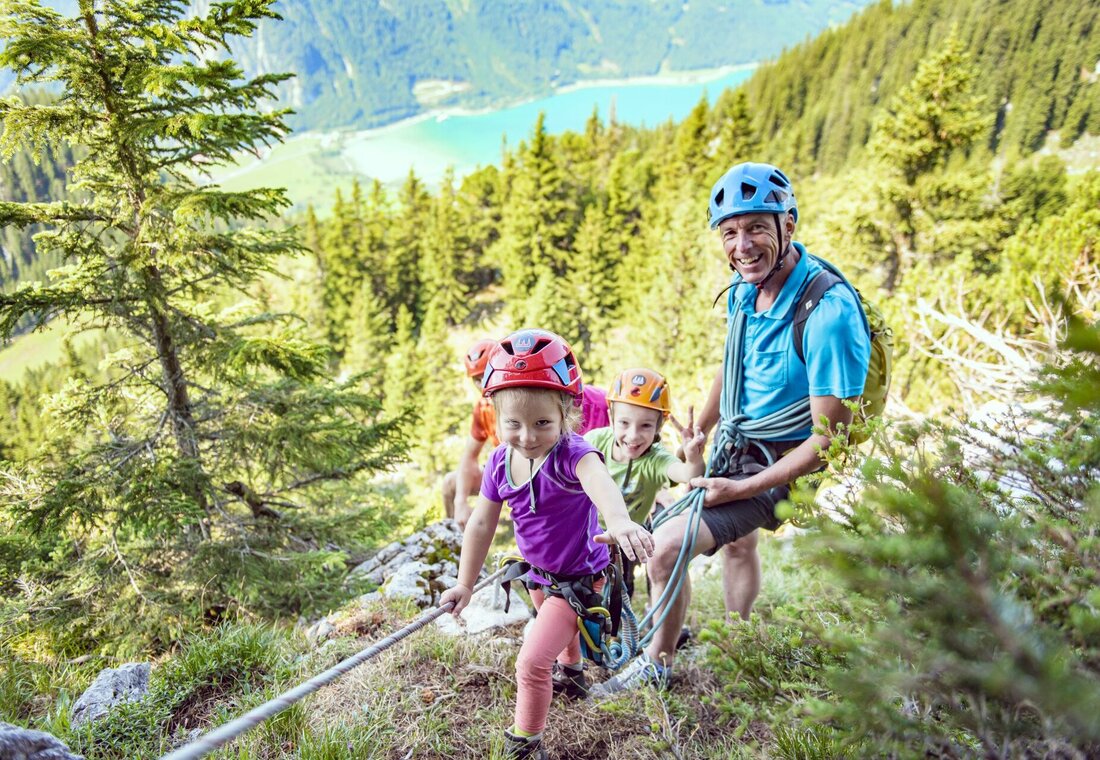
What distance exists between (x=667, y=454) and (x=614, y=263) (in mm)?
38270

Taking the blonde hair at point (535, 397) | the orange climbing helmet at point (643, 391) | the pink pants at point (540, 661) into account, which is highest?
the blonde hair at point (535, 397)

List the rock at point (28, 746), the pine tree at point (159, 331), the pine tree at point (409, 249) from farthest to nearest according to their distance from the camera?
the pine tree at point (409, 249) < the pine tree at point (159, 331) < the rock at point (28, 746)

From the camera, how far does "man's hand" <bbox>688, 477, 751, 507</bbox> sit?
3.01 metres

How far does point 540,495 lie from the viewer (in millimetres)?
2734

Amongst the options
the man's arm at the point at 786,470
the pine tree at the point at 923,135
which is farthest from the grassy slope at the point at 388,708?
the pine tree at the point at 923,135

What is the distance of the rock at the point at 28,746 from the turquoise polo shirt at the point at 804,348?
11.0 feet

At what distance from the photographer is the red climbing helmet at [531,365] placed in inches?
100

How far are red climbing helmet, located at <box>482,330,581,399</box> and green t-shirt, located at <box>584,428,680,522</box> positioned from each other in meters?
1.16

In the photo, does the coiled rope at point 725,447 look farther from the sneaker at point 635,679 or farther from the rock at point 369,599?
the rock at point 369,599

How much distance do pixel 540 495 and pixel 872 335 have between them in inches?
76.5

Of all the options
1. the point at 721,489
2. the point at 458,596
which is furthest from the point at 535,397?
the point at 721,489

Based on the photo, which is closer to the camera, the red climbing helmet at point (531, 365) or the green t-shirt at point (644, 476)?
the red climbing helmet at point (531, 365)

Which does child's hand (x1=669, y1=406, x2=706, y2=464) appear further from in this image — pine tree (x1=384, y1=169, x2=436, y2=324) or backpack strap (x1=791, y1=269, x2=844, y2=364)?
pine tree (x1=384, y1=169, x2=436, y2=324)

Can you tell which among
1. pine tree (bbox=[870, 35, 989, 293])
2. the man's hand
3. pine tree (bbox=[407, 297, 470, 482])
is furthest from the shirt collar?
pine tree (bbox=[407, 297, 470, 482])
